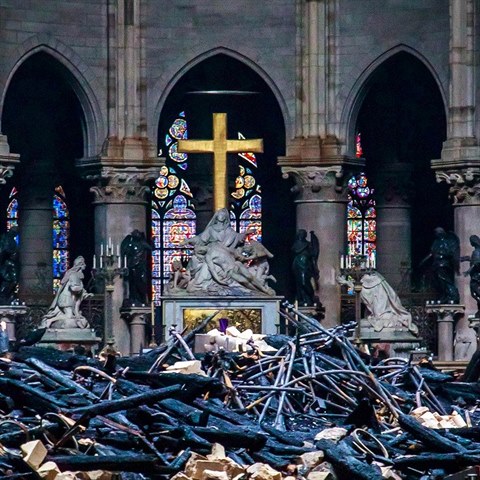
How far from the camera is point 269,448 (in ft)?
112

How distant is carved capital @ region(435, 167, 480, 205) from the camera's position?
211 feet

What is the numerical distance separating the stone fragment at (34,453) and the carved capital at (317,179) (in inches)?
1366

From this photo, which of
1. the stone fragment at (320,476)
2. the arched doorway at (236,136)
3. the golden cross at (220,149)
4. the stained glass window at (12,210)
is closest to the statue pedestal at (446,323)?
the golden cross at (220,149)

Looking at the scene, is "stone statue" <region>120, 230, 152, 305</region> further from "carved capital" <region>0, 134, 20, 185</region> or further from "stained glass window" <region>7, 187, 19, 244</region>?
"stained glass window" <region>7, 187, 19, 244</region>

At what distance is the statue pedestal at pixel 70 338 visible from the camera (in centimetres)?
6325

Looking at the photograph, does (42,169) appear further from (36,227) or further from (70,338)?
(70,338)

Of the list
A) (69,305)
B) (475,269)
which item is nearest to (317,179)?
(475,269)

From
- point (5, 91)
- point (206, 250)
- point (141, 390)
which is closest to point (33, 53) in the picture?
point (5, 91)

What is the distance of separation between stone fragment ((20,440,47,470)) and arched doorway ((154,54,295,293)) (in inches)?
1476

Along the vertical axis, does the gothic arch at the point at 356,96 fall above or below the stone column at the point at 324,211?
above

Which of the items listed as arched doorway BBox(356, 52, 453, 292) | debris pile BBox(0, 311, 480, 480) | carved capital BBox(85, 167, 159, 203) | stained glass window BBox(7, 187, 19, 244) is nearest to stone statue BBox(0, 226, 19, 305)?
carved capital BBox(85, 167, 159, 203)

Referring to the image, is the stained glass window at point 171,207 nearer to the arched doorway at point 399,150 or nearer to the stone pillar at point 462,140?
the arched doorway at point 399,150

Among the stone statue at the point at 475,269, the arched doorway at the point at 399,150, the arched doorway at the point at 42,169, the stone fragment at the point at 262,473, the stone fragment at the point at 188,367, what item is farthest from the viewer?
the arched doorway at the point at 42,169

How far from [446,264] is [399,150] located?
603 centimetres
